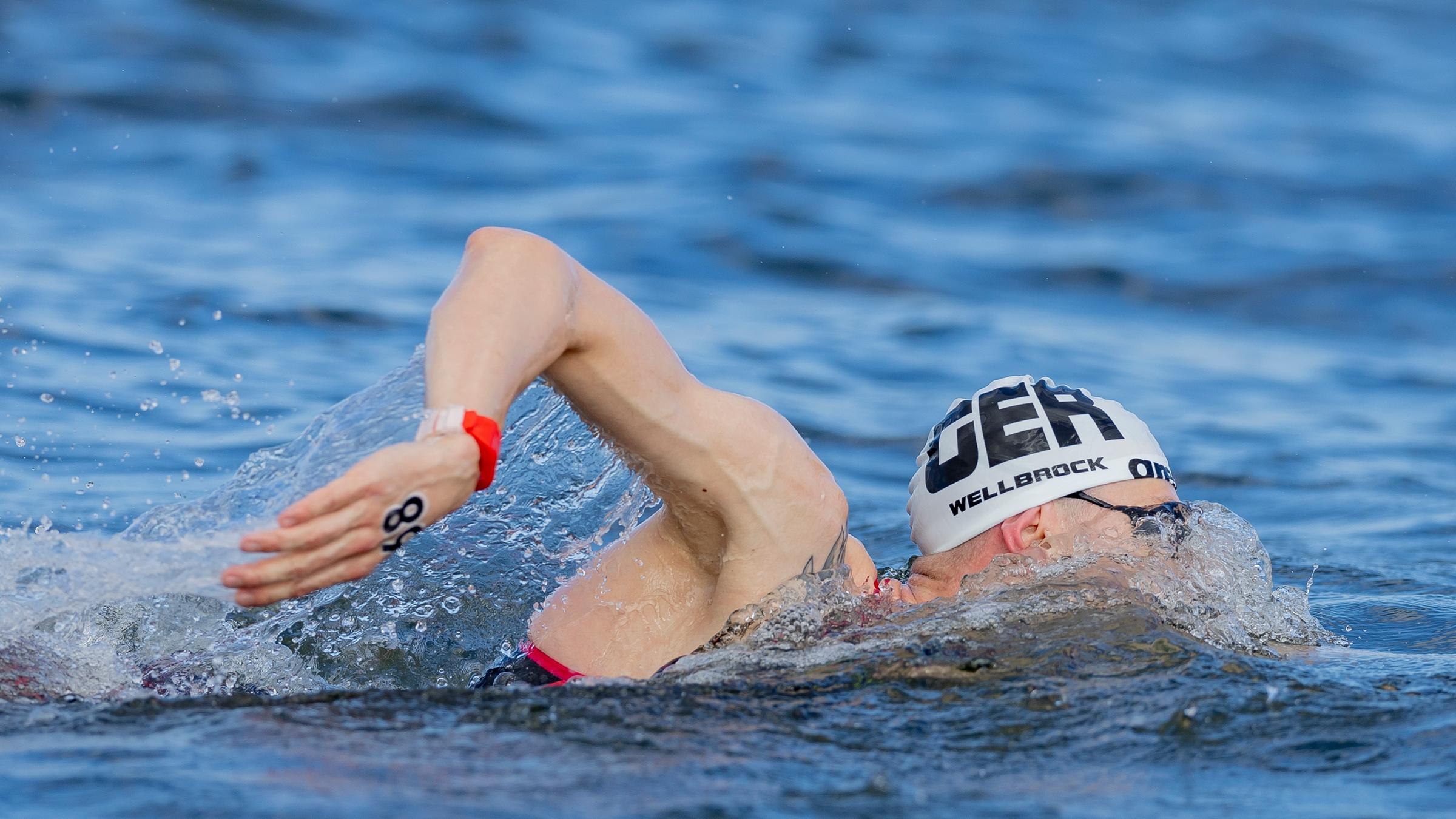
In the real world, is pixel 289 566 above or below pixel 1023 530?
above

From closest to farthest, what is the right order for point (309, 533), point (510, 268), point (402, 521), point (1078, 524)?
point (309, 533) → point (402, 521) → point (510, 268) → point (1078, 524)

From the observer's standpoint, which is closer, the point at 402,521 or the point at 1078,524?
the point at 402,521

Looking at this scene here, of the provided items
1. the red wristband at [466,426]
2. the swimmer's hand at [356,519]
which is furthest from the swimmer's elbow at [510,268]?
the swimmer's hand at [356,519]

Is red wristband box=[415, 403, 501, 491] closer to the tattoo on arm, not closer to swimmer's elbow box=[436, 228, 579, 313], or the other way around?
the tattoo on arm

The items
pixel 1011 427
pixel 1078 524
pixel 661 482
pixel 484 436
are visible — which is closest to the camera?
pixel 484 436

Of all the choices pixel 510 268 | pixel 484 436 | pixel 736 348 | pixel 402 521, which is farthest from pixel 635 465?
pixel 736 348

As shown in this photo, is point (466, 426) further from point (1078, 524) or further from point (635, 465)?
point (1078, 524)

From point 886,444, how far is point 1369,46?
1831 cm

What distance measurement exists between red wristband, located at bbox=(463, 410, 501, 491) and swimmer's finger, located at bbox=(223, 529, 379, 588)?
286 millimetres

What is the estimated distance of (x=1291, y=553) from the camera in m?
6.89

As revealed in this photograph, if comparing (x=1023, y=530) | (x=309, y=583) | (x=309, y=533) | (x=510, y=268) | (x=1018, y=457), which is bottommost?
(x=1023, y=530)

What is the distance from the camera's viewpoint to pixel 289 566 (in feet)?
8.73

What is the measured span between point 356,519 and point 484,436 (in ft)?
1.05

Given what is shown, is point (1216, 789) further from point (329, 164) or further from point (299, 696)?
point (329, 164)
